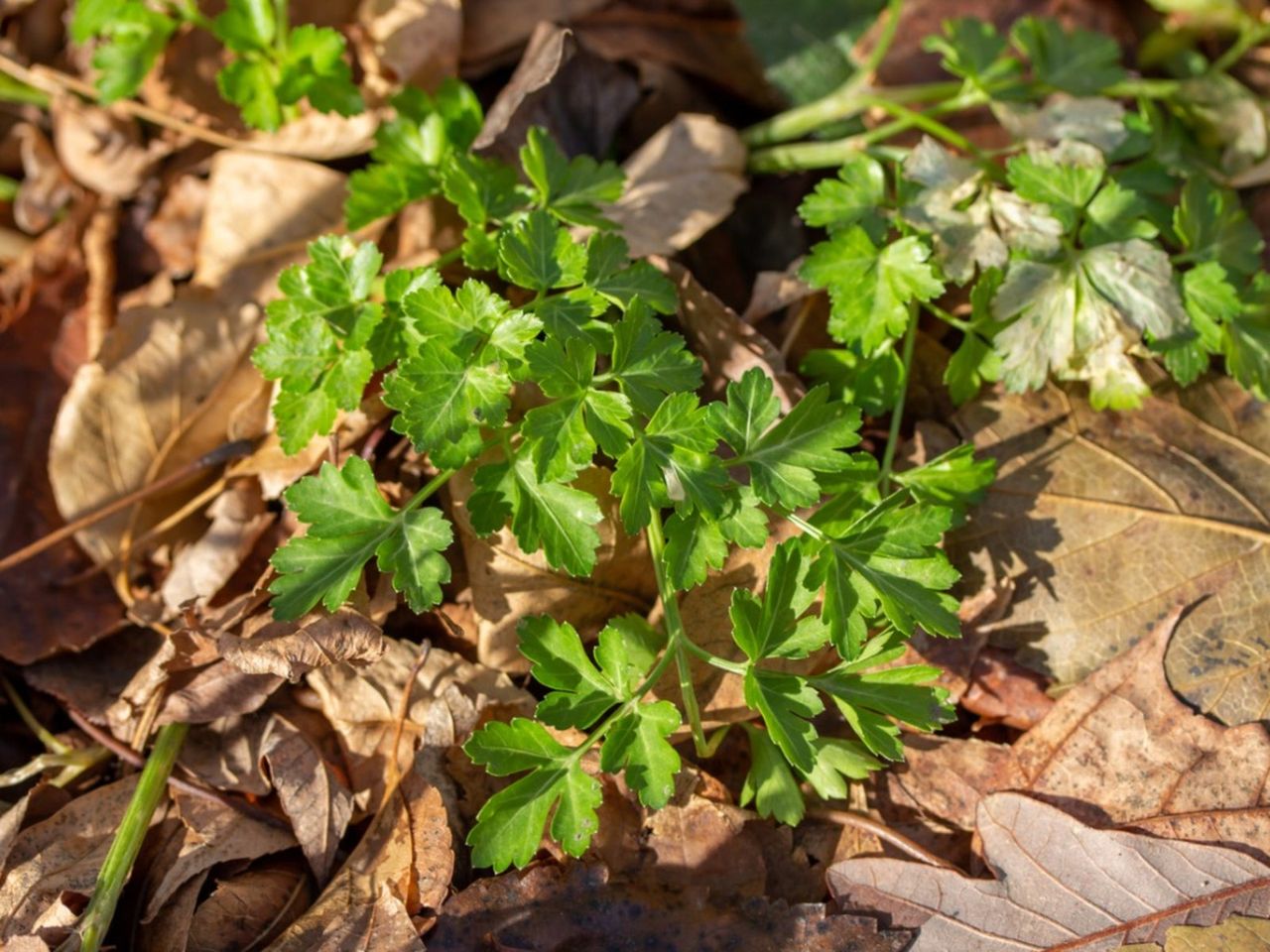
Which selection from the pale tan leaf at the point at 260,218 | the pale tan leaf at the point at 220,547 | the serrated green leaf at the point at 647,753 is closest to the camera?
the serrated green leaf at the point at 647,753

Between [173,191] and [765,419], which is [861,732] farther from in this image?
[173,191]

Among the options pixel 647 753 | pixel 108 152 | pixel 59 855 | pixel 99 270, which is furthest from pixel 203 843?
pixel 108 152

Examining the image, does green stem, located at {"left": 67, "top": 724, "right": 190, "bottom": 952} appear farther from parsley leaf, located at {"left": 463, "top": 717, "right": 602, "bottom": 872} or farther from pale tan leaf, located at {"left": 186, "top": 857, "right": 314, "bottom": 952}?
parsley leaf, located at {"left": 463, "top": 717, "right": 602, "bottom": 872}

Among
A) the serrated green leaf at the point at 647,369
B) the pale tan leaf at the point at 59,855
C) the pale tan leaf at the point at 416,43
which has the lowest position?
the pale tan leaf at the point at 59,855

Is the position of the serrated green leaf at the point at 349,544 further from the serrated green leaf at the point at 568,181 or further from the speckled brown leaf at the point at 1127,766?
the speckled brown leaf at the point at 1127,766

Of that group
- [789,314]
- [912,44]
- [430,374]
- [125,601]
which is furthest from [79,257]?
[912,44]

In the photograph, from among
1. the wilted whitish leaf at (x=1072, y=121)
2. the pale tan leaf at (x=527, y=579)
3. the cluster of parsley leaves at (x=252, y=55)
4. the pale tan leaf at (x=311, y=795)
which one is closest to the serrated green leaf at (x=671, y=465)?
the pale tan leaf at (x=527, y=579)

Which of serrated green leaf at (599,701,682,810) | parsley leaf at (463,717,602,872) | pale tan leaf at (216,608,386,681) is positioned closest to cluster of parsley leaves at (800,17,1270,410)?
serrated green leaf at (599,701,682,810)
